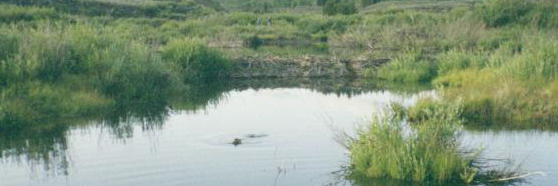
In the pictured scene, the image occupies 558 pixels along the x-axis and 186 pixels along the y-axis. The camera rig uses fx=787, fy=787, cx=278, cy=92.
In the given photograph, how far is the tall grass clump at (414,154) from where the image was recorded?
12.7m

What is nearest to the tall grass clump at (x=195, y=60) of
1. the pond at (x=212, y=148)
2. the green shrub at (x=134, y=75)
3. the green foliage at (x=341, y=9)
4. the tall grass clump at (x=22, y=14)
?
the green shrub at (x=134, y=75)

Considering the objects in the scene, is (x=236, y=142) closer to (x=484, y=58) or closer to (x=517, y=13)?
(x=484, y=58)

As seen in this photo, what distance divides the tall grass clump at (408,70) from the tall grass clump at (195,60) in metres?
6.09

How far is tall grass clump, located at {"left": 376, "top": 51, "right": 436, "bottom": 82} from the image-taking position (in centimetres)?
2830

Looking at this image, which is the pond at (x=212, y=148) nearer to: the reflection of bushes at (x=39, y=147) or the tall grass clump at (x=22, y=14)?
the reflection of bushes at (x=39, y=147)

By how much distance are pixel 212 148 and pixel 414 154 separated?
481 centimetres

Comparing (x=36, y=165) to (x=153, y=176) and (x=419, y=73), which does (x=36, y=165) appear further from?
(x=419, y=73)

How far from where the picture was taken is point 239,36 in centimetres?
4512

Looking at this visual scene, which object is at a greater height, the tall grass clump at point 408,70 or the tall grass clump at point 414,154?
the tall grass clump at point 414,154

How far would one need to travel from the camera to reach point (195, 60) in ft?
91.9

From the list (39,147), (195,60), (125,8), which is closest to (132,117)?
(39,147)

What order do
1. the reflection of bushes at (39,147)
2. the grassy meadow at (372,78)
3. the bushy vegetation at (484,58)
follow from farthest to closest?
the bushy vegetation at (484,58) → the reflection of bushes at (39,147) → the grassy meadow at (372,78)

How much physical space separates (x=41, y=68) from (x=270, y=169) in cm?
926

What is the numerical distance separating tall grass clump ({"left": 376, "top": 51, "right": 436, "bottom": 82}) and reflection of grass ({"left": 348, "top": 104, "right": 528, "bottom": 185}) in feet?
49.3
